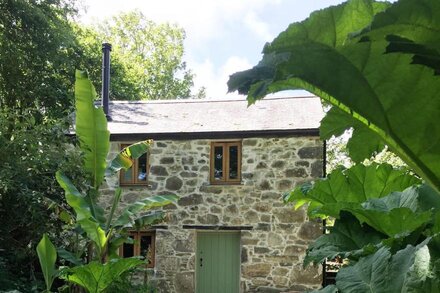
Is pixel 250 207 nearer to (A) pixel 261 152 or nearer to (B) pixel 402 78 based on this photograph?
(A) pixel 261 152

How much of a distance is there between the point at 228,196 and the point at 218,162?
87 cm

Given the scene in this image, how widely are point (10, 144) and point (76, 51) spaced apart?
32.9 ft

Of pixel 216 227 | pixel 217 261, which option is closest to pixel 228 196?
pixel 216 227

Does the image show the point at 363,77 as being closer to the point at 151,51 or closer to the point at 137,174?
the point at 137,174

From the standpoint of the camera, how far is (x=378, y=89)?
1.19 metres

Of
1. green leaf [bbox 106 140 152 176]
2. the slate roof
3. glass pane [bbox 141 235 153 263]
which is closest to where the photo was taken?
green leaf [bbox 106 140 152 176]

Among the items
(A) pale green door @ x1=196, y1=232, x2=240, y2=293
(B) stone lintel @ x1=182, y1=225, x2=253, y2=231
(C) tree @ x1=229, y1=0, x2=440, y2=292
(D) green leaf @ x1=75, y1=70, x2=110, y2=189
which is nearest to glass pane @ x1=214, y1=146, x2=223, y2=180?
(B) stone lintel @ x1=182, y1=225, x2=253, y2=231

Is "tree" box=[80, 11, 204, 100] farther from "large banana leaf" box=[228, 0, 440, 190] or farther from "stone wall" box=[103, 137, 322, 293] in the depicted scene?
"large banana leaf" box=[228, 0, 440, 190]

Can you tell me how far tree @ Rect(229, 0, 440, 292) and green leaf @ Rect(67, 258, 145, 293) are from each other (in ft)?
18.7

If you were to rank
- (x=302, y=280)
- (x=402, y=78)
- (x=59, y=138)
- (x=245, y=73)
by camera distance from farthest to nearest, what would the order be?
(x=302, y=280) < (x=59, y=138) < (x=402, y=78) < (x=245, y=73)

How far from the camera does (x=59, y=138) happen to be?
28.3ft

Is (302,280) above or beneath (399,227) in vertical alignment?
beneath

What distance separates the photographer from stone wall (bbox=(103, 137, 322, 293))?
11180mm

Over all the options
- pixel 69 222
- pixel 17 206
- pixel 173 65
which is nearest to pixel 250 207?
pixel 69 222
